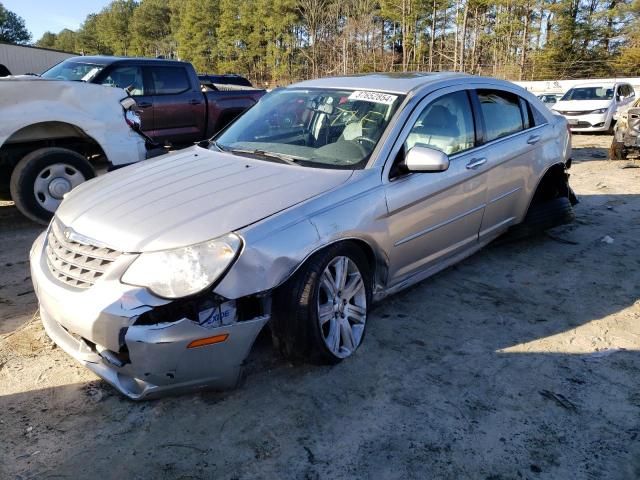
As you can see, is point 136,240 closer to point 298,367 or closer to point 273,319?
point 273,319

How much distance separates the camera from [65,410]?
8.83ft

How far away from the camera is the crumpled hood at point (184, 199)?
2654mm

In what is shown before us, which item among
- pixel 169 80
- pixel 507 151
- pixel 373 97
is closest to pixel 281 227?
pixel 373 97

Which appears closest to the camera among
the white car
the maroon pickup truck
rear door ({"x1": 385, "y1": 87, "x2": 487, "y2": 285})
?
rear door ({"x1": 385, "y1": 87, "x2": 487, "y2": 285})

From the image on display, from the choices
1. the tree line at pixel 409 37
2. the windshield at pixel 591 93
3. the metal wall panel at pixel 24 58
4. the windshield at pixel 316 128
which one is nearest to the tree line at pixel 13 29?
the tree line at pixel 409 37

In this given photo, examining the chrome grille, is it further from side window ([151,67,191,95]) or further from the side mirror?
side window ([151,67,191,95])

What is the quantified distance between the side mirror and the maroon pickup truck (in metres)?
6.06

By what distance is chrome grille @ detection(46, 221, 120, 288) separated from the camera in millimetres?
2613

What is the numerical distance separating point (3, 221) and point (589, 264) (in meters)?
6.11

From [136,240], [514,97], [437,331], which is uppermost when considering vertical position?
[514,97]

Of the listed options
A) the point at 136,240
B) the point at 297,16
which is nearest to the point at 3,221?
the point at 136,240

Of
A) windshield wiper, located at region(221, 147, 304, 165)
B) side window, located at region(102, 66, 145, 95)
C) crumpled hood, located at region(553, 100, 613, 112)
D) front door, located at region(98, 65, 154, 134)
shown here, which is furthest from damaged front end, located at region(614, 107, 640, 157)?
windshield wiper, located at region(221, 147, 304, 165)

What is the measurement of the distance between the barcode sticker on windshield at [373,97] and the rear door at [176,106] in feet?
18.2

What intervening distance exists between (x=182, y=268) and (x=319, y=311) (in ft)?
2.64
